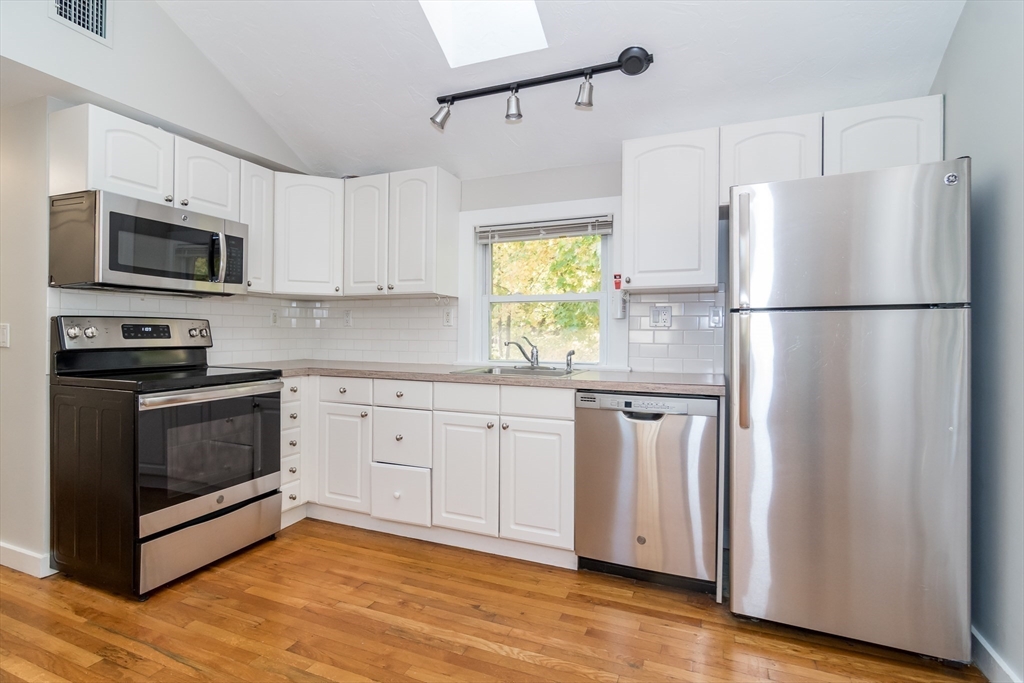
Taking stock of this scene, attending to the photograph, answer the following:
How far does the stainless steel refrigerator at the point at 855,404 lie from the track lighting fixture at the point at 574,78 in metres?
0.80

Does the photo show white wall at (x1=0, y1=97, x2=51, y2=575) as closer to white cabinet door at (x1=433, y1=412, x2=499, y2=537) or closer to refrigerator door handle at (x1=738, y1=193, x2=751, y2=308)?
white cabinet door at (x1=433, y1=412, x2=499, y2=537)

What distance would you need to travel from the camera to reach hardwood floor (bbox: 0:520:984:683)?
1673 mm

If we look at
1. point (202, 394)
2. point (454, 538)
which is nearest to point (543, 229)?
point (454, 538)

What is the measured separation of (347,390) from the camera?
2.88m

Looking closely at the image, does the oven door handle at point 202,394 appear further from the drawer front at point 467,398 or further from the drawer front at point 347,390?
the drawer front at point 467,398

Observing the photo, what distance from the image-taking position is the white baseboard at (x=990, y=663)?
1544 mm

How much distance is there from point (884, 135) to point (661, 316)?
4.05ft

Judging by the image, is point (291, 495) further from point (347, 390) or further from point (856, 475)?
point (856, 475)

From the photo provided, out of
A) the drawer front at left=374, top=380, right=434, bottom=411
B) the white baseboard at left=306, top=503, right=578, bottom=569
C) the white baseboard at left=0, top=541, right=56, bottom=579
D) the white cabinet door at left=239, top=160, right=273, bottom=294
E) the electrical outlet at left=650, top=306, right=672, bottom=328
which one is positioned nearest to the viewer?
the white baseboard at left=0, top=541, right=56, bottom=579

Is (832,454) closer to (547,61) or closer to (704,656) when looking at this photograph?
(704,656)

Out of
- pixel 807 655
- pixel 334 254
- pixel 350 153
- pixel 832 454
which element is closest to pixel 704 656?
pixel 807 655

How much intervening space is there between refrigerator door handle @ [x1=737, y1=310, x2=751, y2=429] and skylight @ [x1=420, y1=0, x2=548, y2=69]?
1572 millimetres

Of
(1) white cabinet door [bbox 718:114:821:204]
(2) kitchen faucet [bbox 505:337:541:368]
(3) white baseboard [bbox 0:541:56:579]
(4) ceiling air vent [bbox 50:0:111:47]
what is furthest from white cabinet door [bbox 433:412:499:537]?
(4) ceiling air vent [bbox 50:0:111:47]

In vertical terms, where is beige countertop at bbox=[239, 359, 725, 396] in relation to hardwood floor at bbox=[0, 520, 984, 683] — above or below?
above
